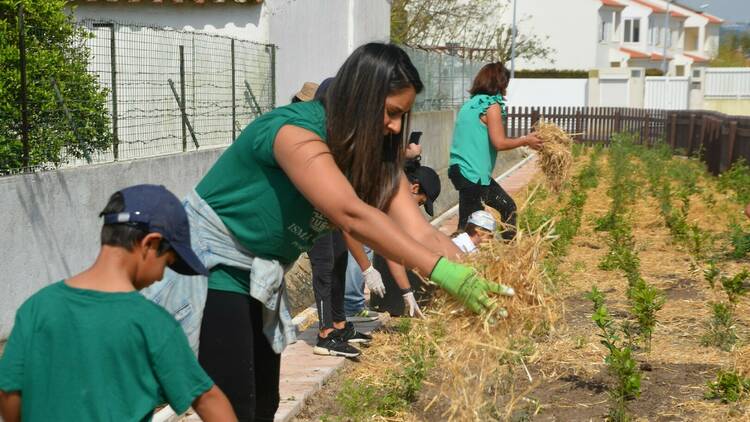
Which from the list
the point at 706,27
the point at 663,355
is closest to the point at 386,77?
the point at 663,355

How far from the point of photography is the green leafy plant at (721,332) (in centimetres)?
698

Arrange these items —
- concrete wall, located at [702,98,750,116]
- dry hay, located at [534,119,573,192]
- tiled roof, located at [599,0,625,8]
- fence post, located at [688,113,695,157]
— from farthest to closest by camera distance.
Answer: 1. tiled roof, located at [599,0,625,8]
2. concrete wall, located at [702,98,750,116]
3. fence post, located at [688,113,695,157]
4. dry hay, located at [534,119,573,192]

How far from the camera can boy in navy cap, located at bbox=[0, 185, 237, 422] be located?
9.05 ft

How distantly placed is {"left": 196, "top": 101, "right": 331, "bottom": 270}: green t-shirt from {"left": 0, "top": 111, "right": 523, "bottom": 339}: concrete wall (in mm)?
4034

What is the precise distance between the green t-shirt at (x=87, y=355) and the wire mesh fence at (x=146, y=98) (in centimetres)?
505

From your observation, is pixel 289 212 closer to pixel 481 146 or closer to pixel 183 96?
pixel 481 146

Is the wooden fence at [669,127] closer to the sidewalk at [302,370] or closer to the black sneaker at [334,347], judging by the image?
the sidewalk at [302,370]

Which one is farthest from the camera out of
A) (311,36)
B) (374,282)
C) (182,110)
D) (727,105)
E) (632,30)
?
(632,30)

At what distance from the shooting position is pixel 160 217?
2855 mm

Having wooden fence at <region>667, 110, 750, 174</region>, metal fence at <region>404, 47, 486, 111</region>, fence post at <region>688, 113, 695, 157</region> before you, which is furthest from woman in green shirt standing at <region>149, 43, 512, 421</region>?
fence post at <region>688, 113, 695, 157</region>

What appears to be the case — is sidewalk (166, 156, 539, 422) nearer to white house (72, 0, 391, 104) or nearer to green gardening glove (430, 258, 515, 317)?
green gardening glove (430, 258, 515, 317)

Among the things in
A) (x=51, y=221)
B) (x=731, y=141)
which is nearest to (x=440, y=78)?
(x=731, y=141)

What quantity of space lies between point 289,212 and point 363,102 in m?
0.45

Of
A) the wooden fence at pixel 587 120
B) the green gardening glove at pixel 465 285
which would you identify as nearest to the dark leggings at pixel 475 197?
the green gardening glove at pixel 465 285
